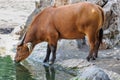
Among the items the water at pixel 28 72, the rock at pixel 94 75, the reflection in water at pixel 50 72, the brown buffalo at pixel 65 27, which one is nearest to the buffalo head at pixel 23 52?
the brown buffalo at pixel 65 27

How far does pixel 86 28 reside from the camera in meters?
11.7

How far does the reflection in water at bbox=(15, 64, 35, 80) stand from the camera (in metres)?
10.8

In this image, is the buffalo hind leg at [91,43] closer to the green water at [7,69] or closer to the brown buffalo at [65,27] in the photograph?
the brown buffalo at [65,27]

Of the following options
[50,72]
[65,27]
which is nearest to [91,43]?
[65,27]

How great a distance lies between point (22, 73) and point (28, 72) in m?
0.17

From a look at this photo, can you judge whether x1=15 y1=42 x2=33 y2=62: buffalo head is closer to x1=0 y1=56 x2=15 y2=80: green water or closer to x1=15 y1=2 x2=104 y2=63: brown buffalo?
x1=15 y1=2 x2=104 y2=63: brown buffalo

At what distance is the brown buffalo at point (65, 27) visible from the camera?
11680mm

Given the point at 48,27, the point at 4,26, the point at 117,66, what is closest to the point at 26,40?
the point at 48,27

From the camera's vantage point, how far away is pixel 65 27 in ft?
39.4

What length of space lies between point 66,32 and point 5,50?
2670 mm

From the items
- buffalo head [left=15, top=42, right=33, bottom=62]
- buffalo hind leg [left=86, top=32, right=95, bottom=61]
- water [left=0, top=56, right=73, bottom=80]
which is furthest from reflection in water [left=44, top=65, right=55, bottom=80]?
buffalo hind leg [left=86, top=32, right=95, bottom=61]

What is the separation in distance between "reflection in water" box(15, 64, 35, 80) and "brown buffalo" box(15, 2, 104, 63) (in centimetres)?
24

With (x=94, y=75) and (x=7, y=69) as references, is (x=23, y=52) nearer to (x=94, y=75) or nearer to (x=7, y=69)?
(x=7, y=69)

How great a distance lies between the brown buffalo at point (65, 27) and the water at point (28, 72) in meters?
0.30
